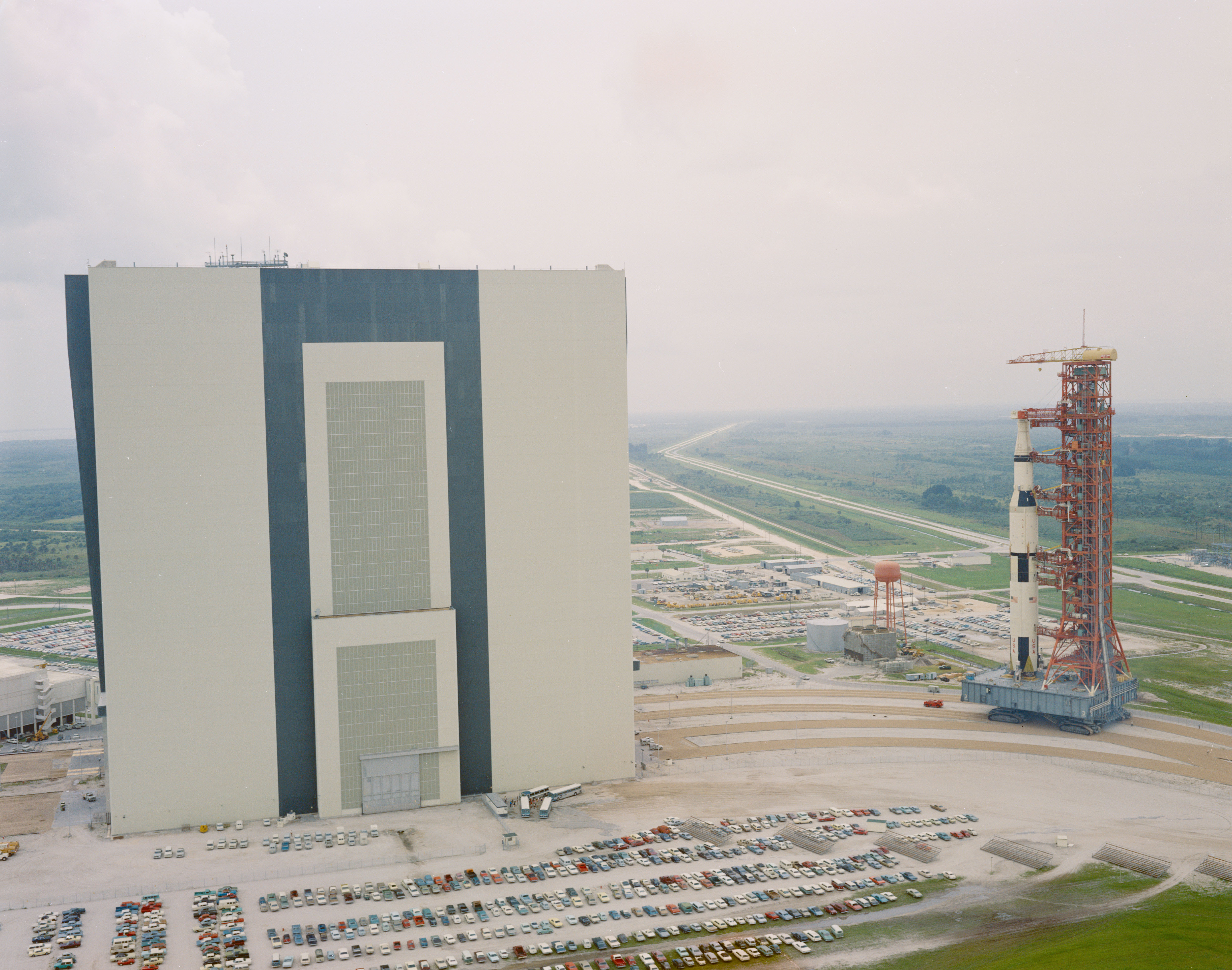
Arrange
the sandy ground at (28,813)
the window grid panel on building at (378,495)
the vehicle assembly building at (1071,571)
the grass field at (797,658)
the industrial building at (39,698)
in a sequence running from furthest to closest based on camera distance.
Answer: the grass field at (797,658), the industrial building at (39,698), the vehicle assembly building at (1071,571), the window grid panel on building at (378,495), the sandy ground at (28,813)

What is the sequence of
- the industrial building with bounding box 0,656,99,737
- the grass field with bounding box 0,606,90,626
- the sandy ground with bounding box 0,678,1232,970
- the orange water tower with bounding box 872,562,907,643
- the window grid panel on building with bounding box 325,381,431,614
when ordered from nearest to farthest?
1. the sandy ground with bounding box 0,678,1232,970
2. the window grid panel on building with bounding box 325,381,431,614
3. the industrial building with bounding box 0,656,99,737
4. the orange water tower with bounding box 872,562,907,643
5. the grass field with bounding box 0,606,90,626

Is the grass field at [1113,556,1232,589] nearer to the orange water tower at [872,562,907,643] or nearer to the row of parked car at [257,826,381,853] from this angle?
the orange water tower at [872,562,907,643]

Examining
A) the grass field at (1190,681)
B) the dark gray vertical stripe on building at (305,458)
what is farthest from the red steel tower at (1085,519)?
the dark gray vertical stripe on building at (305,458)

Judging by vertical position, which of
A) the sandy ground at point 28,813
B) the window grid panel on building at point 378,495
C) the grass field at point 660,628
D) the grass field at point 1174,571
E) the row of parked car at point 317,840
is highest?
the window grid panel on building at point 378,495

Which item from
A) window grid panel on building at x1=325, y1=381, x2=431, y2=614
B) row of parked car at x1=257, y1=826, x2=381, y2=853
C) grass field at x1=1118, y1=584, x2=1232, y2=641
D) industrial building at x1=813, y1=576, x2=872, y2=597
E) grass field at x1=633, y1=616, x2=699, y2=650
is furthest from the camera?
industrial building at x1=813, y1=576, x2=872, y2=597

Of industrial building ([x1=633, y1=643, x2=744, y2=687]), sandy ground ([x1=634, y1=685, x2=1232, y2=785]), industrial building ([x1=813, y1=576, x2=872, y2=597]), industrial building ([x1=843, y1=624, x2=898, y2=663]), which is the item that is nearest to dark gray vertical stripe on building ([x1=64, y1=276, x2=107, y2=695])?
sandy ground ([x1=634, y1=685, x2=1232, y2=785])

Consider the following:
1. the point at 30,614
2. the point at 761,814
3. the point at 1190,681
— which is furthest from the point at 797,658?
the point at 30,614

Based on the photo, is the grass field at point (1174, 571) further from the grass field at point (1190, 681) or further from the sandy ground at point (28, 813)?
the sandy ground at point (28, 813)

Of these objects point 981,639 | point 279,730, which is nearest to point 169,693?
point 279,730
